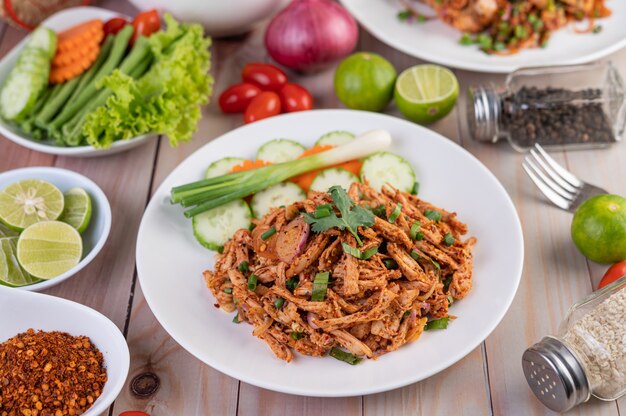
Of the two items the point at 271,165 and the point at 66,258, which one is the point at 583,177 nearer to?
the point at 271,165

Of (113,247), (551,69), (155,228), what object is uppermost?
(551,69)

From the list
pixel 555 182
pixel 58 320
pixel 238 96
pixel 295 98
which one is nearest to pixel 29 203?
pixel 58 320

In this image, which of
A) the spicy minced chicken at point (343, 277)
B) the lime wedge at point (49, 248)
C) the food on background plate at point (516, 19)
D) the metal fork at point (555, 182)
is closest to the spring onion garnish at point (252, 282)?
the spicy minced chicken at point (343, 277)

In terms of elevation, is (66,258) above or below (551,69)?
below

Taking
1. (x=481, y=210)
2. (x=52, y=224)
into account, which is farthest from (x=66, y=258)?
(x=481, y=210)

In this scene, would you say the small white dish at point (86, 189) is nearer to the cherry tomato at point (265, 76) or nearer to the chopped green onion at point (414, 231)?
the cherry tomato at point (265, 76)

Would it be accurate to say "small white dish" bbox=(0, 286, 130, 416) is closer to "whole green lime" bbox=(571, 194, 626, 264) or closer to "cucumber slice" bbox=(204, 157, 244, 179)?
"cucumber slice" bbox=(204, 157, 244, 179)

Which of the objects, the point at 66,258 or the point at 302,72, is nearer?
the point at 66,258

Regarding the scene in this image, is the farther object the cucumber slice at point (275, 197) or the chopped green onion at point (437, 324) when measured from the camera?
the cucumber slice at point (275, 197)
